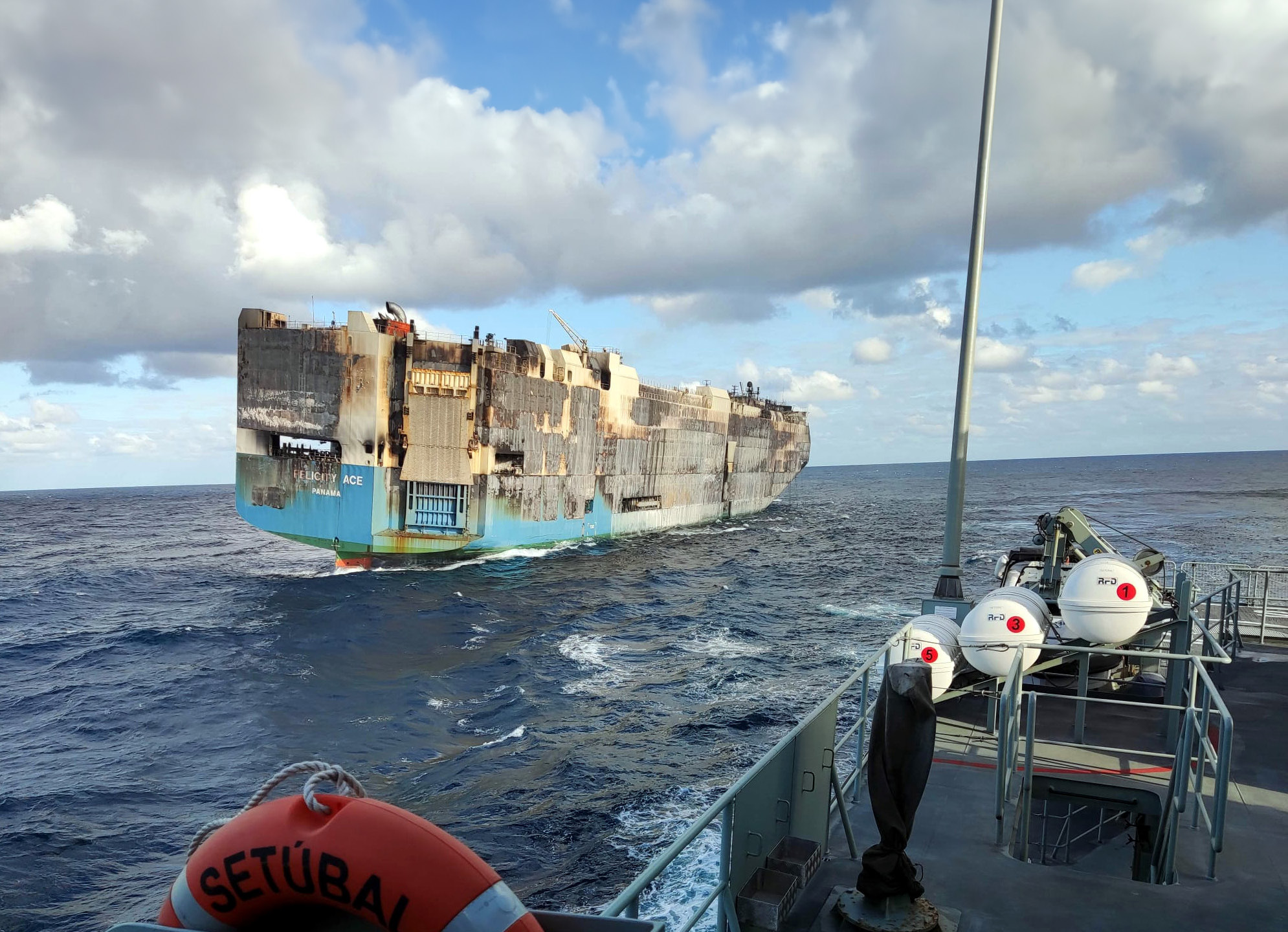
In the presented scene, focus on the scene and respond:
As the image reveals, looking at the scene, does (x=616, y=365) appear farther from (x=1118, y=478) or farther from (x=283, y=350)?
(x=1118, y=478)

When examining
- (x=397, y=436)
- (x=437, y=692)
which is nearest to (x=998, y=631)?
(x=437, y=692)

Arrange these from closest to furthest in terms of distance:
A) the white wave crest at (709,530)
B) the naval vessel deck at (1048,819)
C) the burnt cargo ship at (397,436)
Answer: the naval vessel deck at (1048,819)
the burnt cargo ship at (397,436)
the white wave crest at (709,530)

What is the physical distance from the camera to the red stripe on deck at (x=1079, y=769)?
9156 millimetres

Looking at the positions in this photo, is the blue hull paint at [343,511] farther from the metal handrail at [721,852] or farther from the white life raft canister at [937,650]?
the metal handrail at [721,852]

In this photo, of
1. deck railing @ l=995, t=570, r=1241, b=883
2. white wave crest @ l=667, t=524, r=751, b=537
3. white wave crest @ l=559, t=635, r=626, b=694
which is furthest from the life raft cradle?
white wave crest @ l=667, t=524, r=751, b=537

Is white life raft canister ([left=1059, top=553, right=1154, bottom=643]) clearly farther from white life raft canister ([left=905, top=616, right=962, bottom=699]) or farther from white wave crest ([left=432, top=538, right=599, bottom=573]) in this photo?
white wave crest ([left=432, top=538, right=599, bottom=573])

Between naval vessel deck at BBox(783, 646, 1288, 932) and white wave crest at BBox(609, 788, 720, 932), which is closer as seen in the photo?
naval vessel deck at BBox(783, 646, 1288, 932)

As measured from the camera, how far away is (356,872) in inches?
119

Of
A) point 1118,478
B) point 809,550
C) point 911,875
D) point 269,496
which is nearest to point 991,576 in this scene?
point 809,550

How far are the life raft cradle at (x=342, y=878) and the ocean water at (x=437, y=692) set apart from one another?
8.95m

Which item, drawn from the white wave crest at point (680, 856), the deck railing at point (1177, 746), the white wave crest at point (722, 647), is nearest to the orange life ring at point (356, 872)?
the deck railing at point (1177, 746)

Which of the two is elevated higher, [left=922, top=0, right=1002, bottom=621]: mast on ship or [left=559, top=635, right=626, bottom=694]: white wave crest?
[left=922, top=0, right=1002, bottom=621]: mast on ship

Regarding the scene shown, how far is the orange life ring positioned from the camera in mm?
3016

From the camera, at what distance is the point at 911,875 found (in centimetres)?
555
